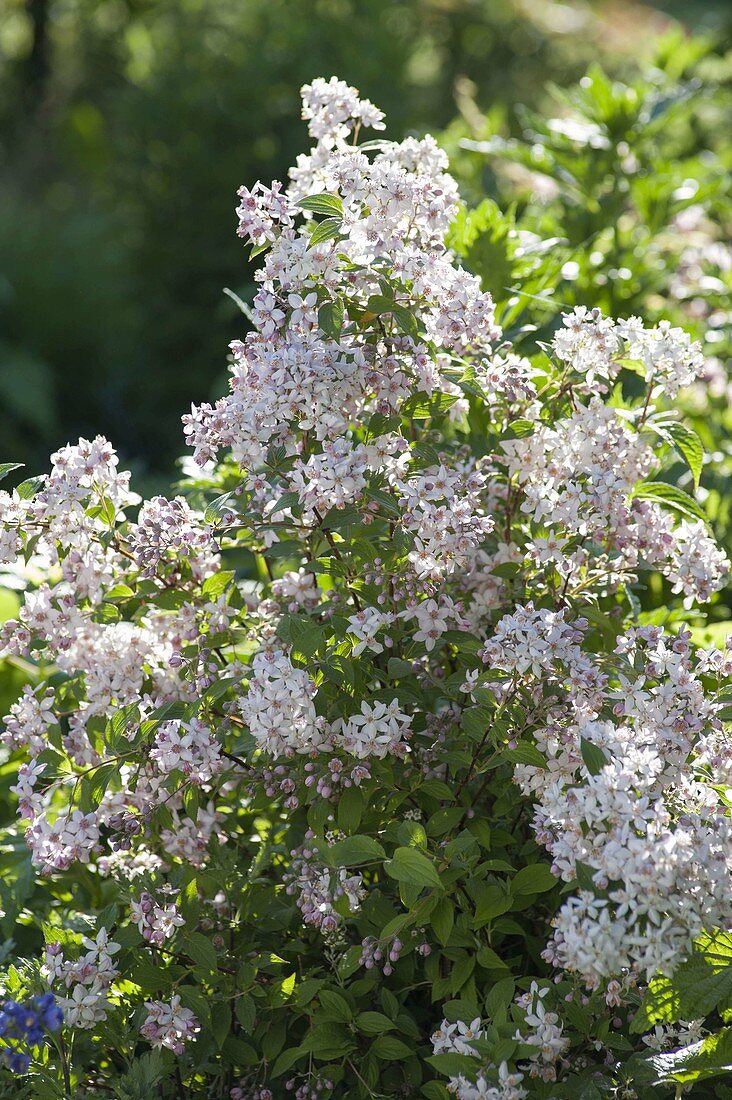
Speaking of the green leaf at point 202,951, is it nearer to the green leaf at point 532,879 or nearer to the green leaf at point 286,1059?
the green leaf at point 286,1059

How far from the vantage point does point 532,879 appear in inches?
67.9

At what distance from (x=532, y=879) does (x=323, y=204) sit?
99 centimetres

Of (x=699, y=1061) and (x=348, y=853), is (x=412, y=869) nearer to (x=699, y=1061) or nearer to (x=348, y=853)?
(x=348, y=853)

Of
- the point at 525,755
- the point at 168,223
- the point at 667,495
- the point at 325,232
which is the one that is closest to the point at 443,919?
the point at 525,755

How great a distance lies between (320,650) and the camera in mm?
1749

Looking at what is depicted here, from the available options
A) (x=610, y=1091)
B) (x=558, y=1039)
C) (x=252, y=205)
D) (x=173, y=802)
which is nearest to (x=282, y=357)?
(x=252, y=205)

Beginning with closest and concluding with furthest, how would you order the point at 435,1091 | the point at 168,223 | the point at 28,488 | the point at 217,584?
1. the point at 435,1091
2. the point at 28,488
3. the point at 217,584
4. the point at 168,223

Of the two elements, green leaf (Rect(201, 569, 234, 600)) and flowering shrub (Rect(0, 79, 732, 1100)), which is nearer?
flowering shrub (Rect(0, 79, 732, 1100))

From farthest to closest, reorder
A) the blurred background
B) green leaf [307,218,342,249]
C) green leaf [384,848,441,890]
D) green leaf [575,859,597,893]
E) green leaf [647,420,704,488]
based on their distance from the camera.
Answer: the blurred background, green leaf [647,420,704,488], green leaf [307,218,342,249], green leaf [384,848,441,890], green leaf [575,859,597,893]

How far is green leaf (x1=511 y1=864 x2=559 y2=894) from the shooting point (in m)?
1.71

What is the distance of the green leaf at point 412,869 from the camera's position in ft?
5.10

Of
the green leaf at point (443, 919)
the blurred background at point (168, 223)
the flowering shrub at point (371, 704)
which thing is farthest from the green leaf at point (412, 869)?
the blurred background at point (168, 223)

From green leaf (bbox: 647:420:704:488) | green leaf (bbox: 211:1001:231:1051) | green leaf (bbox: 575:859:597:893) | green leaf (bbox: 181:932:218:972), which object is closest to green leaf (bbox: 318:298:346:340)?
green leaf (bbox: 647:420:704:488)

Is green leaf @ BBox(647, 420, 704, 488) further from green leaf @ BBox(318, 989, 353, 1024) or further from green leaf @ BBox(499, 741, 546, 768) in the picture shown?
green leaf @ BBox(318, 989, 353, 1024)
